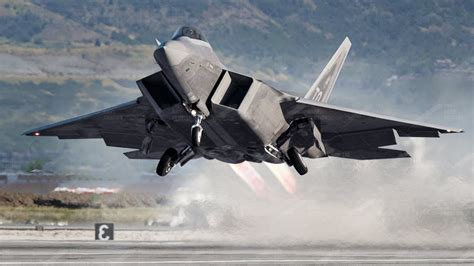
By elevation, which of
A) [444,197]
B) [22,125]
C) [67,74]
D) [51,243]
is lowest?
[51,243]

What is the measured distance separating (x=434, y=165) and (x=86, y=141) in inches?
1941

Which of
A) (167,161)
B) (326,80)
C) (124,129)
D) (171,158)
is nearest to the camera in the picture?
(167,161)

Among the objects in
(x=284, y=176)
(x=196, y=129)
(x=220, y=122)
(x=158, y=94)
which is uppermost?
(x=284, y=176)

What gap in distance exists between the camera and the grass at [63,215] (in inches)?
1296

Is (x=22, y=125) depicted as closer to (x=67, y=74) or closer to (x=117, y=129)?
(x=67, y=74)

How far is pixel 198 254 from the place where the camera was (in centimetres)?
2438

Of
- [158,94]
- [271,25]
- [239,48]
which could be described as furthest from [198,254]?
[271,25]

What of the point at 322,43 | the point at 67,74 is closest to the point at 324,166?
the point at 67,74

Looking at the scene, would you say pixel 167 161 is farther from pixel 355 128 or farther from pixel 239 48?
pixel 239 48

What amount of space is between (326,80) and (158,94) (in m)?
9.02

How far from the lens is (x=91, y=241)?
2800 cm

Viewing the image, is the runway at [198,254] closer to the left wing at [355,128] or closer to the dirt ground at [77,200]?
the left wing at [355,128]

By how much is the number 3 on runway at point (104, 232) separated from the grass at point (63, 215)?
3.81m

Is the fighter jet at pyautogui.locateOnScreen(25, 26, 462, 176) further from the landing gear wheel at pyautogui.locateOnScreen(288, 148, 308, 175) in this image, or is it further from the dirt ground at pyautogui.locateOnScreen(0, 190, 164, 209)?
the dirt ground at pyautogui.locateOnScreen(0, 190, 164, 209)
